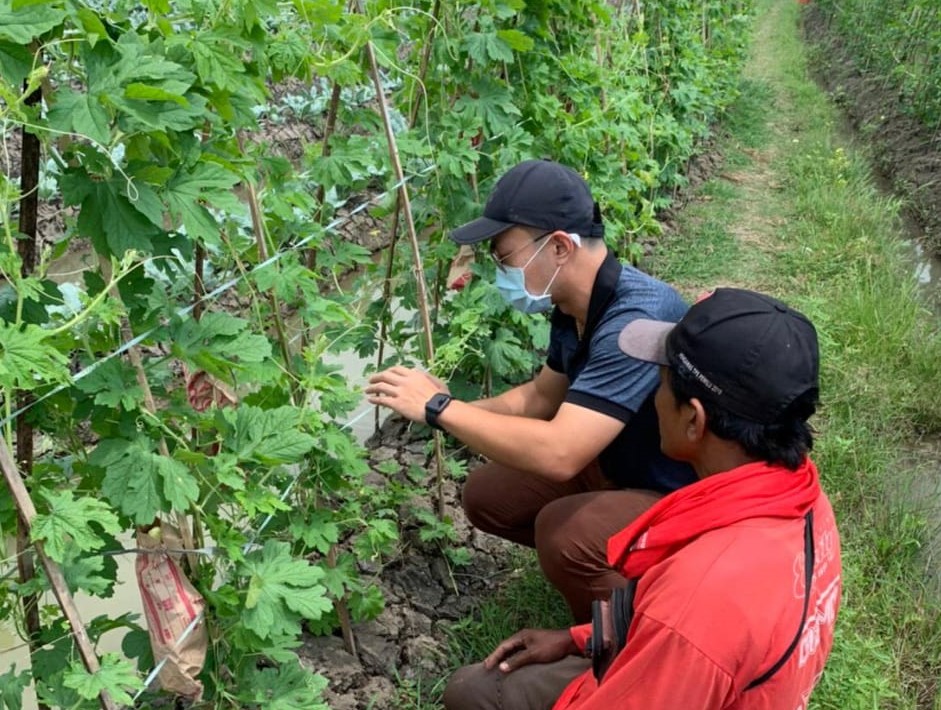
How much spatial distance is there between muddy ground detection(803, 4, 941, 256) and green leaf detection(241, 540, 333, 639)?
238 inches

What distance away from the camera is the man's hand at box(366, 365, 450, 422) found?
8.13 feet

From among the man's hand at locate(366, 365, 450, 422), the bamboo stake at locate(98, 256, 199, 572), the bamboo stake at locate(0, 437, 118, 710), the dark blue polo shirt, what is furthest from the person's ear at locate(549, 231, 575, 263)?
the bamboo stake at locate(0, 437, 118, 710)

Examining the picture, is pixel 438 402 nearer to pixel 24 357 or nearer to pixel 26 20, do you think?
pixel 24 357

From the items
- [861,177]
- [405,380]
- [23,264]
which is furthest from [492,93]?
[861,177]

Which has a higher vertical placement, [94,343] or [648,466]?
[94,343]

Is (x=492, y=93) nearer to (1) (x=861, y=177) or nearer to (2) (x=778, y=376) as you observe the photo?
(2) (x=778, y=376)

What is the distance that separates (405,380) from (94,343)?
0.91 m

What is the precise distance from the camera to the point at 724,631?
1.53 metres

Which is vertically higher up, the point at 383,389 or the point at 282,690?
the point at 383,389

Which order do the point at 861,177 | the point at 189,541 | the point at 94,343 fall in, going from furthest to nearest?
the point at 861,177, the point at 189,541, the point at 94,343

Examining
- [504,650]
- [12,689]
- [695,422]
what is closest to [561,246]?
[695,422]

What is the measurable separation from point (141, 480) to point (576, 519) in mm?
1303

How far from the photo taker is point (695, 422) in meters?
1.81

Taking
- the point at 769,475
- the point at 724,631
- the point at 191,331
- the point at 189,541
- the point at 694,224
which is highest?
the point at 191,331
